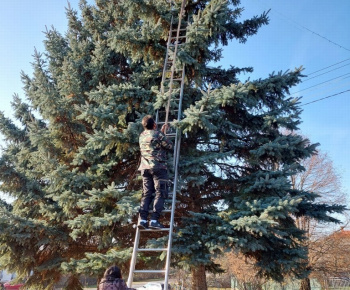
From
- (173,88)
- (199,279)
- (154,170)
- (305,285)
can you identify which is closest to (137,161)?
(173,88)

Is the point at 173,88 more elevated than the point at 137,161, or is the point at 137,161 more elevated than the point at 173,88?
the point at 173,88

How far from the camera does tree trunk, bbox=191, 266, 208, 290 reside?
20.1 feet

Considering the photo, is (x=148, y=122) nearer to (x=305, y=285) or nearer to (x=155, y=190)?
(x=155, y=190)

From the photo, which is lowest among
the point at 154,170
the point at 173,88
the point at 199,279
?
the point at 199,279

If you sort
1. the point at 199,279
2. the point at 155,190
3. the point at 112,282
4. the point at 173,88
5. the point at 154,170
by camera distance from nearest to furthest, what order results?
the point at 112,282 < the point at 154,170 < the point at 155,190 < the point at 199,279 < the point at 173,88

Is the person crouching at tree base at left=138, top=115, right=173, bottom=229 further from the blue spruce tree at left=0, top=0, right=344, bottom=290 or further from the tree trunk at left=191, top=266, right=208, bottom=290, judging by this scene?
the tree trunk at left=191, top=266, right=208, bottom=290

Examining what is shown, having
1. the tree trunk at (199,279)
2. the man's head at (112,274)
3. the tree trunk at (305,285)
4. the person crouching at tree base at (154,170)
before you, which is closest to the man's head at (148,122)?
the person crouching at tree base at (154,170)

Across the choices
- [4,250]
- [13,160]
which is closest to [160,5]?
[13,160]

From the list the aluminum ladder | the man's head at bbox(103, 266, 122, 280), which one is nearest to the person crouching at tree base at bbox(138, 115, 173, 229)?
the aluminum ladder

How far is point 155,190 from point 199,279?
282 centimetres

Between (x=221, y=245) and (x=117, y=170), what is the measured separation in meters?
3.12

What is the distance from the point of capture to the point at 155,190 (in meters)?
4.67

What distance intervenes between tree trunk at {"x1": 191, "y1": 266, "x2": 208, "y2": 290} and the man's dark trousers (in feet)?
8.34

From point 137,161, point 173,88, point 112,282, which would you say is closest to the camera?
point 112,282
